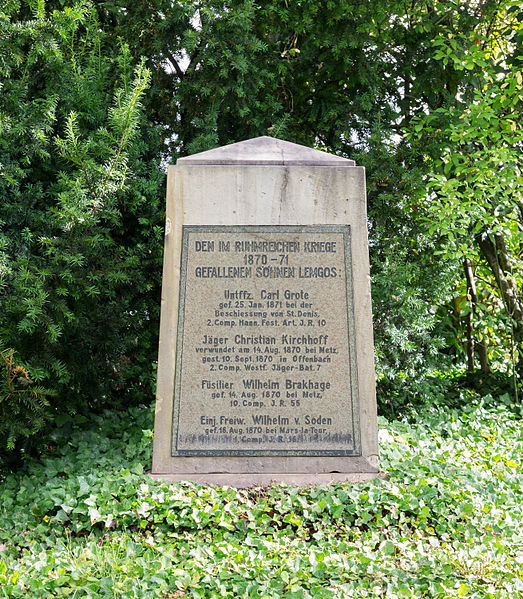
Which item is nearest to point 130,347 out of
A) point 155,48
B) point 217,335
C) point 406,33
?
point 217,335

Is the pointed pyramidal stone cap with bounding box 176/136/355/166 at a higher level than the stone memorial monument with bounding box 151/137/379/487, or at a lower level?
higher

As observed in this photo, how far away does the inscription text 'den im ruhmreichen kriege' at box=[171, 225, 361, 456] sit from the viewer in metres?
3.93

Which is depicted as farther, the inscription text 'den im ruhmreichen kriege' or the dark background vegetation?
the dark background vegetation

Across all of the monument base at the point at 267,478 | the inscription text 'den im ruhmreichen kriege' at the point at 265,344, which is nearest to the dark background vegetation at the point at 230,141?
the inscription text 'den im ruhmreichen kriege' at the point at 265,344

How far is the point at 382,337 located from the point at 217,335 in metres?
2.44

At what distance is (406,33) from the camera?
655 centimetres

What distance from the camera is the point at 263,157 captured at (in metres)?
4.29

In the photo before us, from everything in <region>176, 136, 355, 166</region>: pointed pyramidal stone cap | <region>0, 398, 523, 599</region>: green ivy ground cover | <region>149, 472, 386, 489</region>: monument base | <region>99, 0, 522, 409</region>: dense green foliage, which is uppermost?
<region>99, 0, 522, 409</region>: dense green foliage

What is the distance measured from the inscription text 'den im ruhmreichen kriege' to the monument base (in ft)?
0.46

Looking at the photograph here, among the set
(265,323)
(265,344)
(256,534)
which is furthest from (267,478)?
(265,323)

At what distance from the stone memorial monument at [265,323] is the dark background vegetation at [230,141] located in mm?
685

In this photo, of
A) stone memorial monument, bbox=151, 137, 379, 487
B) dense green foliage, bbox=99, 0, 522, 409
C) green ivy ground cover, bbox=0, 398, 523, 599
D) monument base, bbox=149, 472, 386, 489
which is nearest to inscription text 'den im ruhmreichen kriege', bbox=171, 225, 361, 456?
stone memorial monument, bbox=151, 137, 379, 487

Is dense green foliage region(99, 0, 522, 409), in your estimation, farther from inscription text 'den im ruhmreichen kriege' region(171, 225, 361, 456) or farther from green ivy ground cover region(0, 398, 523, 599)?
green ivy ground cover region(0, 398, 523, 599)

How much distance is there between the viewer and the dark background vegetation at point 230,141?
4359mm
